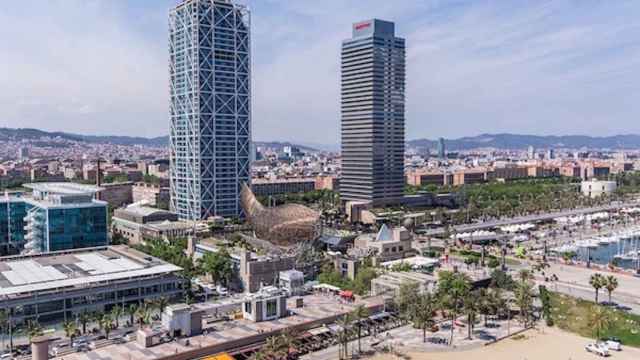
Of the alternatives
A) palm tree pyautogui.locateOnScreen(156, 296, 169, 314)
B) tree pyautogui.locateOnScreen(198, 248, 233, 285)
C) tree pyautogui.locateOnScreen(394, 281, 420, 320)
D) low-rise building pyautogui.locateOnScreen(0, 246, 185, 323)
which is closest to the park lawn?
tree pyautogui.locateOnScreen(394, 281, 420, 320)

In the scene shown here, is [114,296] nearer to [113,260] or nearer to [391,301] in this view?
[113,260]

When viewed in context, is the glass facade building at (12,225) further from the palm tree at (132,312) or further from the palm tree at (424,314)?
the palm tree at (424,314)

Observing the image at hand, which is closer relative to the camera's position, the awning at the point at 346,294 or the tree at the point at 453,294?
the tree at the point at 453,294

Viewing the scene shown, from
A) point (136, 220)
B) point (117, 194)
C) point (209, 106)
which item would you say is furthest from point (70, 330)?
point (117, 194)

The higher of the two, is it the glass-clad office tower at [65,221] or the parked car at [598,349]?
the glass-clad office tower at [65,221]

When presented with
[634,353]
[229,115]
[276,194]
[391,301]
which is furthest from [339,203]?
[634,353]

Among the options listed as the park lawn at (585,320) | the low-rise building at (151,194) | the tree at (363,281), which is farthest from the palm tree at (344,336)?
the low-rise building at (151,194)
